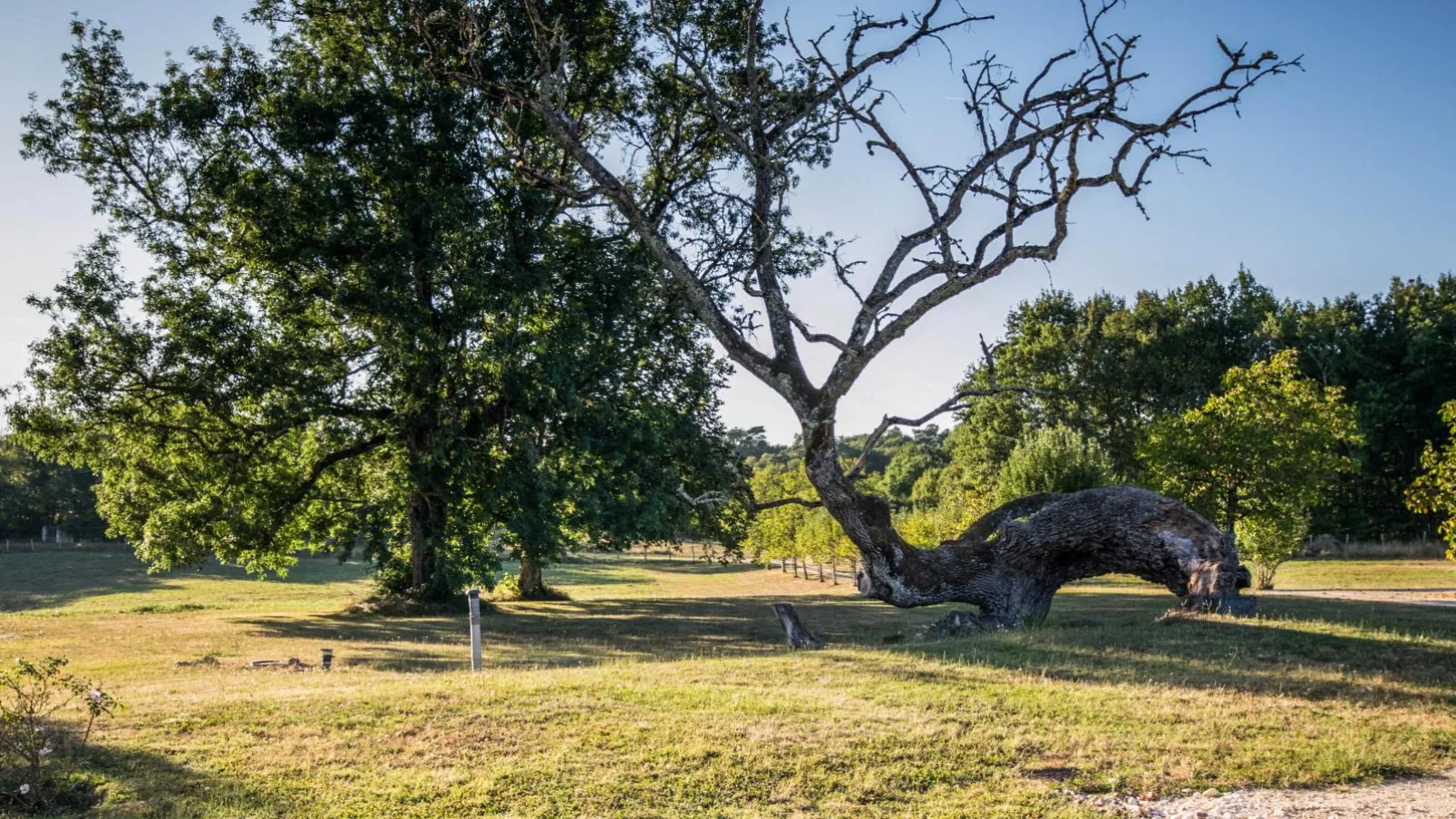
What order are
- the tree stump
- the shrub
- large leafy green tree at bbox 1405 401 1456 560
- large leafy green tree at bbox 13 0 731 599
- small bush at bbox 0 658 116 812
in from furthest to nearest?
the shrub → large leafy green tree at bbox 1405 401 1456 560 → large leafy green tree at bbox 13 0 731 599 → the tree stump → small bush at bbox 0 658 116 812

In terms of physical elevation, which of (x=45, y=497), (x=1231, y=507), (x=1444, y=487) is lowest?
(x=1231, y=507)

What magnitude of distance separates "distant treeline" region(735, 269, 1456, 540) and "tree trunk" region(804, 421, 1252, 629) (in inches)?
1301

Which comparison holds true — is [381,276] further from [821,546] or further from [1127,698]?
[821,546]

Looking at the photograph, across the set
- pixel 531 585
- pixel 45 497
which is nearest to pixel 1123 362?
pixel 531 585

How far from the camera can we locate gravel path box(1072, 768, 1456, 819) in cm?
586

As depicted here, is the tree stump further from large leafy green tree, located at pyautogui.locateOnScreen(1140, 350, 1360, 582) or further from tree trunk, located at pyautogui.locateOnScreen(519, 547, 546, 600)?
tree trunk, located at pyautogui.locateOnScreen(519, 547, 546, 600)

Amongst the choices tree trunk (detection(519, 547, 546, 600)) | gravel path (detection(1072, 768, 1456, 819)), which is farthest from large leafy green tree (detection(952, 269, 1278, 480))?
gravel path (detection(1072, 768, 1456, 819))

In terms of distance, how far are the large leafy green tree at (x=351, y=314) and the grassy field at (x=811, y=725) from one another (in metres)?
6.51

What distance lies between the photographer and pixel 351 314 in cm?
2025

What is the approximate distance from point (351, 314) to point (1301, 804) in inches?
746


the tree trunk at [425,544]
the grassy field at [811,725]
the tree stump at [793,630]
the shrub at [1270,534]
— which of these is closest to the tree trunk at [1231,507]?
the shrub at [1270,534]

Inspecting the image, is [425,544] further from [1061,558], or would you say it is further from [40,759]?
[40,759]

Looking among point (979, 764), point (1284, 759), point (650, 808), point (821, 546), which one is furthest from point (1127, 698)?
point (821, 546)

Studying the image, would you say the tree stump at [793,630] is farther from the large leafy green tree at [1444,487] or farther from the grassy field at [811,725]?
the large leafy green tree at [1444,487]
